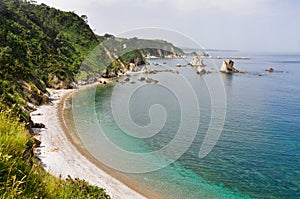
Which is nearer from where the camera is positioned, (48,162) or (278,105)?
(48,162)

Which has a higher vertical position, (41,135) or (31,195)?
(31,195)

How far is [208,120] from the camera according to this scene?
109 ft

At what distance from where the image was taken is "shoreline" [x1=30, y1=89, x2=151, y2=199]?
17.4 metres

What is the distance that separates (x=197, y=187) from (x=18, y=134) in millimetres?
15096

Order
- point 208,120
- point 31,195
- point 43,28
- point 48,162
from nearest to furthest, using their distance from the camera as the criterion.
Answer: point 31,195 → point 48,162 → point 208,120 → point 43,28

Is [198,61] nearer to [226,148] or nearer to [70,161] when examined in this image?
[226,148]

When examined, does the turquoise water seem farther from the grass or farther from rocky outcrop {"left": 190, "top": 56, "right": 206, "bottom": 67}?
rocky outcrop {"left": 190, "top": 56, "right": 206, "bottom": 67}

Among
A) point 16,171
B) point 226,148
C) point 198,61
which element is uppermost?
point 198,61

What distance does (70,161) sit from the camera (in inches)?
813

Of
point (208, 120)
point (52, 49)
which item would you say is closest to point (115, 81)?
point (52, 49)

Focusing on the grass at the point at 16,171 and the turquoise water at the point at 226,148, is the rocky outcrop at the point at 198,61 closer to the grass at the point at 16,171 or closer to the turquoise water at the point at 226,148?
the turquoise water at the point at 226,148

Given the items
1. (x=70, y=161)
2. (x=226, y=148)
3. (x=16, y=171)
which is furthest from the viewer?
(x=226, y=148)

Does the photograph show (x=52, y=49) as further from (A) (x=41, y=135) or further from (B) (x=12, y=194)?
(B) (x=12, y=194)

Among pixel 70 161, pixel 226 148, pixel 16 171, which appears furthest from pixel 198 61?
pixel 16 171
